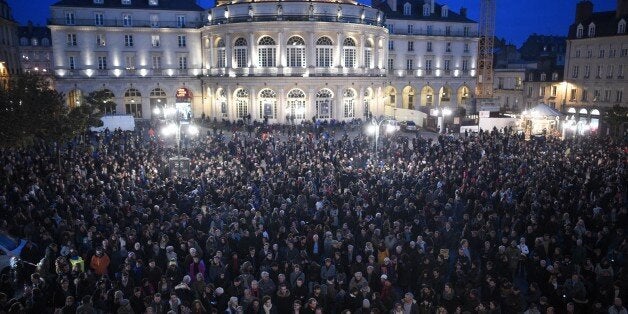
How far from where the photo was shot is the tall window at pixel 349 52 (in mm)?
47003

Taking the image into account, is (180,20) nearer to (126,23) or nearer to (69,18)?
(126,23)

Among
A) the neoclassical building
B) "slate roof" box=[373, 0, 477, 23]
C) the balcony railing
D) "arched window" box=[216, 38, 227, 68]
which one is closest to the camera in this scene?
the neoclassical building

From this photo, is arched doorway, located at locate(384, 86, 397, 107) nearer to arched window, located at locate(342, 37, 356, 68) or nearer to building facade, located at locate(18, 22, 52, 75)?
arched window, located at locate(342, 37, 356, 68)

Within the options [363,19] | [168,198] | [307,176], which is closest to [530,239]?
[307,176]

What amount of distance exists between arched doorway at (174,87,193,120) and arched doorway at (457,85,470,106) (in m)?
34.7

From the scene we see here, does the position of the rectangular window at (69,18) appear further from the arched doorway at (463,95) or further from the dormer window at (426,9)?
the arched doorway at (463,95)

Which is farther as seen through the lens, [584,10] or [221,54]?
[584,10]

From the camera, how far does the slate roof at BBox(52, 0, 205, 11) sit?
49.3m

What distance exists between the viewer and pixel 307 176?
68.6 ft

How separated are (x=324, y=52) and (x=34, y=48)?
2466 inches

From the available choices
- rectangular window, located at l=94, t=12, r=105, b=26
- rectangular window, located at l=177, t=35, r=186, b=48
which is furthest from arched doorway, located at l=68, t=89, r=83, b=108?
rectangular window, located at l=177, t=35, r=186, b=48

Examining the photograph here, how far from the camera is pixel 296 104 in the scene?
46.8m

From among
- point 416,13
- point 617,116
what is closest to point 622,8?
Answer: point 617,116

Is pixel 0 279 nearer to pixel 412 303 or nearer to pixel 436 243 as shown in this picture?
pixel 412 303
